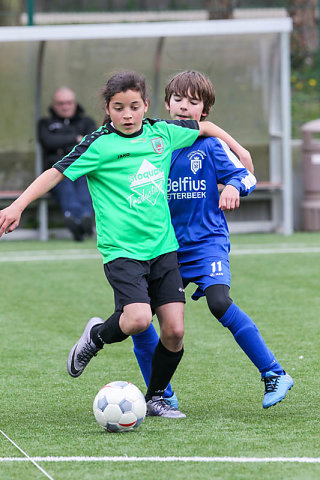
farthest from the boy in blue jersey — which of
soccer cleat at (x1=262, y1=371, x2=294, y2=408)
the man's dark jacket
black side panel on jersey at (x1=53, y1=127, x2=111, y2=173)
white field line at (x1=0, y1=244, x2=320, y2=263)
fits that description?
the man's dark jacket

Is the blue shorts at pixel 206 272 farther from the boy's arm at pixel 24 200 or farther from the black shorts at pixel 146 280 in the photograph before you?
the boy's arm at pixel 24 200

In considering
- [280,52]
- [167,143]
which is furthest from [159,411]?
[280,52]

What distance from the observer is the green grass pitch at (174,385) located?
3.65 meters

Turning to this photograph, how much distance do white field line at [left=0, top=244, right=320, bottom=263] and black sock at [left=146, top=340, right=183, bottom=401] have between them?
5.43m

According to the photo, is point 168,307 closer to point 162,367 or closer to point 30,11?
point 162,367

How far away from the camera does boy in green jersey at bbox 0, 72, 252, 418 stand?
4238 millimetres

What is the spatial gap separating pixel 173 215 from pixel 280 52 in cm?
775

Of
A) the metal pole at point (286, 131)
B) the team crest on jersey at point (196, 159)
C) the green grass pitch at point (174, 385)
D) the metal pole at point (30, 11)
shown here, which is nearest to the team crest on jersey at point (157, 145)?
the team crest on jersey at point (196, 159)

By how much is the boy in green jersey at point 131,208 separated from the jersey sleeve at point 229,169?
0.99ft

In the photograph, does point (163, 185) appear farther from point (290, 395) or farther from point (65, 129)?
point (65, 129)

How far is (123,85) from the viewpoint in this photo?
4270 millimetres

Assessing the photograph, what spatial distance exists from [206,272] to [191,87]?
882mm

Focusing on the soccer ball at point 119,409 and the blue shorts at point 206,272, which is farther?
the blue shorts at point 206,272

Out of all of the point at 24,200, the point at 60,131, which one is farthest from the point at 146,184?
the point at 60,131
